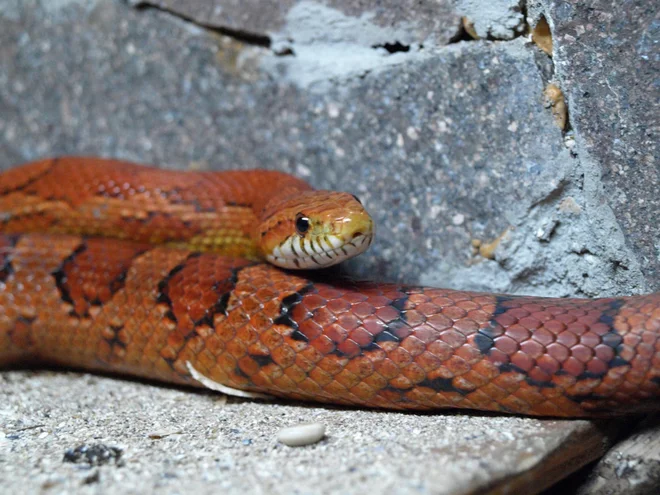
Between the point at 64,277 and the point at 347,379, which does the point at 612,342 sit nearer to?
the point at 347,379

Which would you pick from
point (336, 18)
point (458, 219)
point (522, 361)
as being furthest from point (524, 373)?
point (336, 18)

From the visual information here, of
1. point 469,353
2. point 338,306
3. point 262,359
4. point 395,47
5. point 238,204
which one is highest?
point 395,47

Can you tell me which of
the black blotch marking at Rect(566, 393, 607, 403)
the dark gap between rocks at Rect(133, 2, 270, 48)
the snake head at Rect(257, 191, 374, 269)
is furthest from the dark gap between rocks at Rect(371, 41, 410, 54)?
the black blotch marking at Rect(566, 393, 607, 403)

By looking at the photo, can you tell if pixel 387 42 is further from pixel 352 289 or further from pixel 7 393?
pixel 7 393

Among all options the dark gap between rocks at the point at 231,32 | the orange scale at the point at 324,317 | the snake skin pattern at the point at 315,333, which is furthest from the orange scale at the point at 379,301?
the dark gap between rocks at the point at 231,32

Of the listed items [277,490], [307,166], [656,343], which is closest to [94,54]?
[307,166]

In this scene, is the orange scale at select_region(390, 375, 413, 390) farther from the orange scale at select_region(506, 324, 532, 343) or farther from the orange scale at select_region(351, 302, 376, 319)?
the orange scale at select_region(506, 324, 532, 343)
